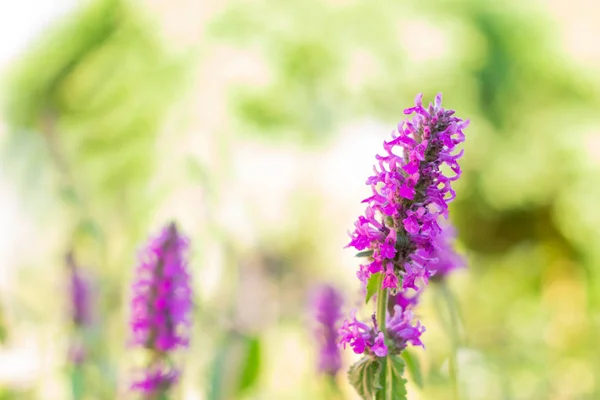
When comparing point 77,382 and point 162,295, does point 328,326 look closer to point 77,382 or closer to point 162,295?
point 162,295

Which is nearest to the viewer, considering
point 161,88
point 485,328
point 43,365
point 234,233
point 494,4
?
point 43,365

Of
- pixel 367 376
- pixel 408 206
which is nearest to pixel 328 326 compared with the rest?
pixel 367 376

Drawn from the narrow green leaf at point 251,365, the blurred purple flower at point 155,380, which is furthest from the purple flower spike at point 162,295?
the narrow green leaf at point 251,365

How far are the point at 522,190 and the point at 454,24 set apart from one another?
6.87 ft

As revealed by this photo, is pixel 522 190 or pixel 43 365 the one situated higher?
pixel 522 190

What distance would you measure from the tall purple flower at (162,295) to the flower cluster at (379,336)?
61cm

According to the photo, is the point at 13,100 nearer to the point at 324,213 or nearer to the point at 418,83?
the point at 324,213

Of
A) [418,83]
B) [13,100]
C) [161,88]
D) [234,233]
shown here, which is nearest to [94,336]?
[234,233]

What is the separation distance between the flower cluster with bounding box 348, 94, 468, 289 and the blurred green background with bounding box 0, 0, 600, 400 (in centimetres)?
102

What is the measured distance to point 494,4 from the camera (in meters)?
7.07

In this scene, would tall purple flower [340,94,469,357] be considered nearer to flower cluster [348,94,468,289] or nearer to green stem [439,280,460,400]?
flower cluster [348,94,468,289]

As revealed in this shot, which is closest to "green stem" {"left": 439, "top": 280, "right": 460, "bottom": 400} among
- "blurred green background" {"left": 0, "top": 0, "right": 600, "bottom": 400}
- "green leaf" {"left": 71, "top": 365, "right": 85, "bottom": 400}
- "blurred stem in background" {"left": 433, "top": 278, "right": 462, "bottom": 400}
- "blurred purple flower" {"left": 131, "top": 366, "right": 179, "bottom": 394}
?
"blurred stem in background" {"left": 433, "top": 278, "right": 462, "bottom": 400}

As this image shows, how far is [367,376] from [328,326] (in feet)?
2.69

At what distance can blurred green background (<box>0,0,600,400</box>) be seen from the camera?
106 inches
